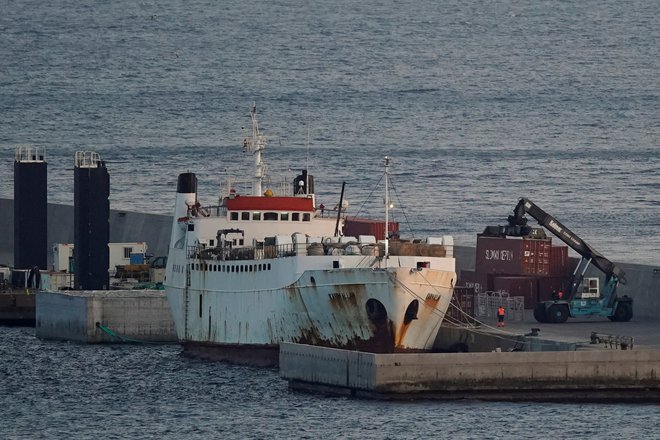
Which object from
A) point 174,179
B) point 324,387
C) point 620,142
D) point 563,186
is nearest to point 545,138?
point 620,142

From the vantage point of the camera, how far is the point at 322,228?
7725 cm

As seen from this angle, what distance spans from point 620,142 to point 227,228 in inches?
4300

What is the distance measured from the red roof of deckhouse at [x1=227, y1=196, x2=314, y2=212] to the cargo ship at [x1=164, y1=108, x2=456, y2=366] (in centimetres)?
4

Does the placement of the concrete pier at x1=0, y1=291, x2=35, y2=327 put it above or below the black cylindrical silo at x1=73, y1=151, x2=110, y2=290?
below

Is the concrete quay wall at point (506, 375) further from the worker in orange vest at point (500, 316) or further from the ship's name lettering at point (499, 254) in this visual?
the ship's name lettering at point (499, 254)

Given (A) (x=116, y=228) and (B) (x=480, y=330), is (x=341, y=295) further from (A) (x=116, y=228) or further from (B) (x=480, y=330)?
(A) (x=116, y=228)

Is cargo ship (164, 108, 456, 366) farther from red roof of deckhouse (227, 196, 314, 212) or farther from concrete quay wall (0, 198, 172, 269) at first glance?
concrete quay wall (0, 198, 172, 269)

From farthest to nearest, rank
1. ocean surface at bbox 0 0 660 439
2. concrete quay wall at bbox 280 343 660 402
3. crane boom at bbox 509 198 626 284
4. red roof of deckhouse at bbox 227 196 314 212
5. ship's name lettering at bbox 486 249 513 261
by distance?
ship's name lettering at bbox 486 249 513 261, crane boom at bbox 509 198 626 284, red roof of deckhouse at bbox 227 196 314 212, concrete quay wall at bbox 280 343 660 402, ocean surface at bbox 0 0 660 439

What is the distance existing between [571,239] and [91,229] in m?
22.1

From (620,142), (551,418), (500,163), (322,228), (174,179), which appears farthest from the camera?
(620,142)

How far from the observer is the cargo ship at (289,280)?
68.6 metres

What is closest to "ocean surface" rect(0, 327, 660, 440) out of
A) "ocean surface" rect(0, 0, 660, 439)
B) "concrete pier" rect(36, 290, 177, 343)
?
"ocean surface" rect(0, 0, 660, 439)

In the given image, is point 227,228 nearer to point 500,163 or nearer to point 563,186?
point 563,186

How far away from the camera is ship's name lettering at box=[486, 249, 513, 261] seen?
3282 inches
